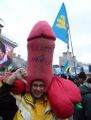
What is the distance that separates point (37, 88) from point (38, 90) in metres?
0.02

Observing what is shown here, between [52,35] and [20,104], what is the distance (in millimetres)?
620

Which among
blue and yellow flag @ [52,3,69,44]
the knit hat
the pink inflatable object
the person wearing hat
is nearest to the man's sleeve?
the person wearing hat

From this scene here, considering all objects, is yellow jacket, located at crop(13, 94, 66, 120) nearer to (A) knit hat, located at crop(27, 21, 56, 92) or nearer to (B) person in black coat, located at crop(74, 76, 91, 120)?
(A) knit hat, located at crop(27, 21, 56, 92)

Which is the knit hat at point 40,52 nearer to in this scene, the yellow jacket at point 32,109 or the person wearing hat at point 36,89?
the person wearing hat at point 36,89

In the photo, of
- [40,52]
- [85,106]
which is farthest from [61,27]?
[40,52]

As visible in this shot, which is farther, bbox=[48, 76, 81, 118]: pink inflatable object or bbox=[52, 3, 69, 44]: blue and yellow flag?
Result: bbox=[52, 3, 69, 44]: blue and yellow flag

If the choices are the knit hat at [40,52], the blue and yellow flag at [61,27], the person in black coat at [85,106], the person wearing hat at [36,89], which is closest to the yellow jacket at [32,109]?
the person wearing hat at [36,89]

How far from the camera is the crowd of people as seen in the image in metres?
3.16

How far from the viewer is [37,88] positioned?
10.6ft

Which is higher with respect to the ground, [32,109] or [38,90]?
[38,90]

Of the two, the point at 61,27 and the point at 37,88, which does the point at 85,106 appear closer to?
the point at 37,88

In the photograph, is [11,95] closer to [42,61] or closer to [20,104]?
[20,104]

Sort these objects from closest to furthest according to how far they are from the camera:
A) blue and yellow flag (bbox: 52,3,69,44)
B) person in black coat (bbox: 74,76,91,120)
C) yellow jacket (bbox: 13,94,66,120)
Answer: yellow jacket (bbox: 13,94,66,120), person in black coat (bbox: 74,76,91,120), blue and yellow flag (bbox: 52,3,69,44)

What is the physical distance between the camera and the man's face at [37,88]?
3.22 meters
